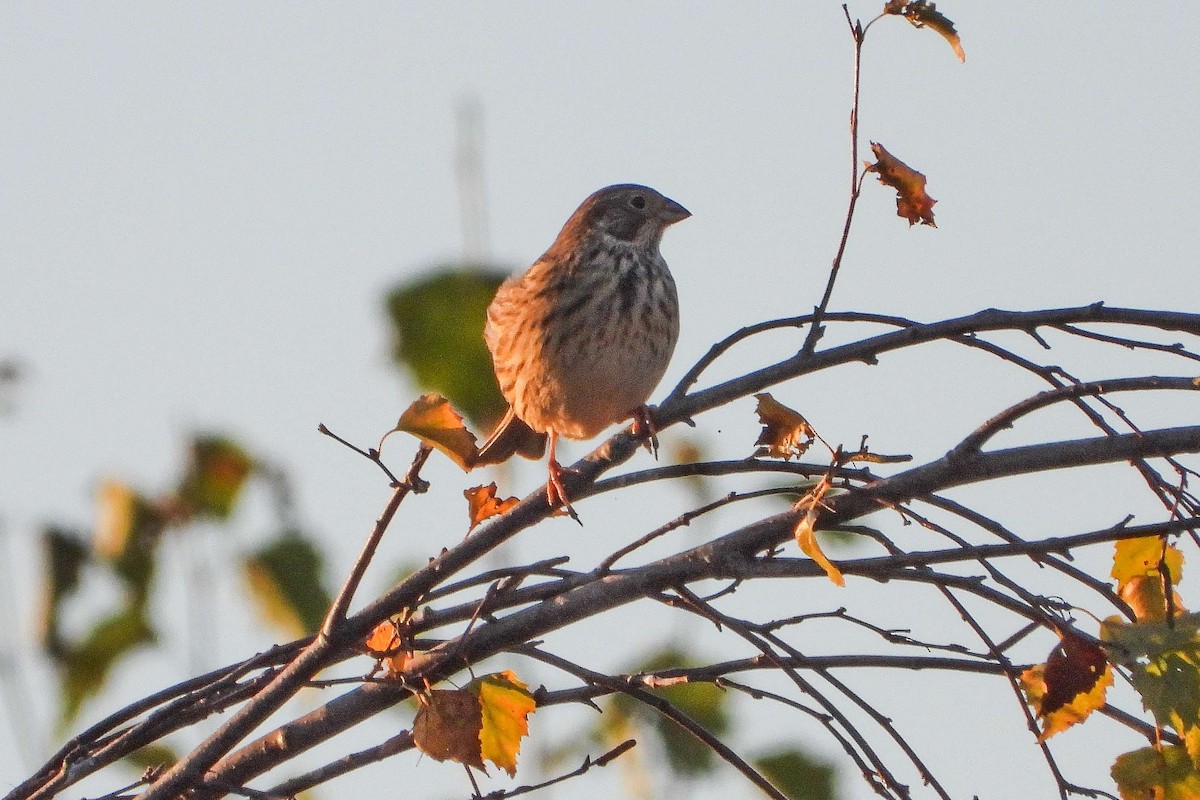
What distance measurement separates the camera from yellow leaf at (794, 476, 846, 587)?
2.49 metres

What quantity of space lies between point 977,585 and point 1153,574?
386mm

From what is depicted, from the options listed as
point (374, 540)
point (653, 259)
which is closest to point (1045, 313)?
point (374, 540)

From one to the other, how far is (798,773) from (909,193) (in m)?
1.65

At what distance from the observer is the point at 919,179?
307cm

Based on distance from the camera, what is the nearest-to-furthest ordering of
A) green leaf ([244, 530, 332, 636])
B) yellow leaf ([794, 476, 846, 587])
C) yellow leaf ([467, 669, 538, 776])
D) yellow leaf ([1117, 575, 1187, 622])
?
yellow leaf ([794, 476, 846, 587]) → yellow leaf ([1117, 575, 1187, 622]) → yellow leaf ([467, 669, 538, 776]) → green leaf ([244, 530, 332, 636])

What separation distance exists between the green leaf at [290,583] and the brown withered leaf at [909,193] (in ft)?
5.08

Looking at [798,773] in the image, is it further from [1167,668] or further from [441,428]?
[441,428]

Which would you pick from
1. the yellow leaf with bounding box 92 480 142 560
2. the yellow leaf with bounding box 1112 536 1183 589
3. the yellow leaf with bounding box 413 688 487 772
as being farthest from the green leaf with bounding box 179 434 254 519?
the yellow leaf with bounding box 1112 536 1183 589

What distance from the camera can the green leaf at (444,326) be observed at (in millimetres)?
4109

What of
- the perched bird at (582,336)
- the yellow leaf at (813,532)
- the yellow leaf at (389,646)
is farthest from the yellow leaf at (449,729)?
the perched bird at (582,336)

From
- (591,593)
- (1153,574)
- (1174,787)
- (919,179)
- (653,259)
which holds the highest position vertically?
(653,259)

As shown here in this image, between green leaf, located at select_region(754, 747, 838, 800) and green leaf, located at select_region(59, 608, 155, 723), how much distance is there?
1.47 metres

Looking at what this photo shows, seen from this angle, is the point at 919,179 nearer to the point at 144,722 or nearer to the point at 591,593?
the point at 591,593

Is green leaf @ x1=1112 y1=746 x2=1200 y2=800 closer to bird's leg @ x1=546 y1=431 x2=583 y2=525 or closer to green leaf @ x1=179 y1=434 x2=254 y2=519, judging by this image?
bird's leg @ x1=546 y1=431 x2=583 y2=525
